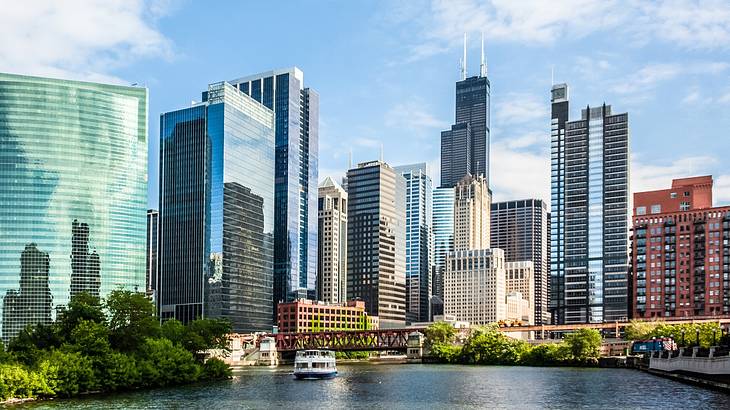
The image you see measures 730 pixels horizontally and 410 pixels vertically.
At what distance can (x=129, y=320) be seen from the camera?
146 m

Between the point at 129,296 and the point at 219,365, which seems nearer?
the point at 129,296

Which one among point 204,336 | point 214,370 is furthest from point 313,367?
point 214,370

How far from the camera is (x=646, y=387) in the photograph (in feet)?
481

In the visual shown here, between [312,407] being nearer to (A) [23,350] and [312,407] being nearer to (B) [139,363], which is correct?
(B) [139,363]

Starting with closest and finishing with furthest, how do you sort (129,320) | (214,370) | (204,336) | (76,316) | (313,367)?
(76,316) < (129,320) < (214,370) < (204,336) < (313,367)

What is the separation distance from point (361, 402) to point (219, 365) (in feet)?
166

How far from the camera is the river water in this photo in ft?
374

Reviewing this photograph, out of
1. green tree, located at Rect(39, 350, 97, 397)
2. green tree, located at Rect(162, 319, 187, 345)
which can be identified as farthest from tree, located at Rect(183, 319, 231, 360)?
green tree, located at Rect(39, 350, 97, 397)

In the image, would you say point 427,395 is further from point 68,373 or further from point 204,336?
point 204,336

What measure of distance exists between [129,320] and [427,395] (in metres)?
48.8

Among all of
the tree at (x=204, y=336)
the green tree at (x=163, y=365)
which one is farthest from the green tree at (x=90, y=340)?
the tree at (x=204, y=336)

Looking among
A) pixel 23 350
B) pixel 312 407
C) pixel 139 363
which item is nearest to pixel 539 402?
pixel 312 407

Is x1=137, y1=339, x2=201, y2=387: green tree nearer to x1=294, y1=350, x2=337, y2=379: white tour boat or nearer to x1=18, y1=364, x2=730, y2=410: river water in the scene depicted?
x1=18, y1=364, x2=730, y2=410: river water

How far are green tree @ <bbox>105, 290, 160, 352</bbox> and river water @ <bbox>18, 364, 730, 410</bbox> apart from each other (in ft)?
40.4
